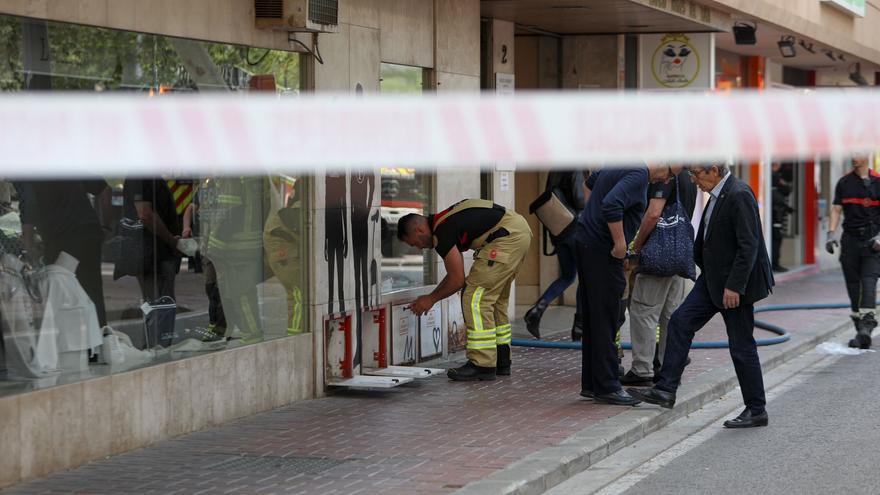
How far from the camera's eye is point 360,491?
6449 millimetres

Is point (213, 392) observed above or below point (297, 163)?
below

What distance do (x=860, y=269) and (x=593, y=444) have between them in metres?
6.05

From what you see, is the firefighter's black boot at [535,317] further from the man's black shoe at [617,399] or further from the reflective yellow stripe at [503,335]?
the man's black shoe at [617,399]

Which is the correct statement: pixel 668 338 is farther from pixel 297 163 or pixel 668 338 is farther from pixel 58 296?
pixel 297 163

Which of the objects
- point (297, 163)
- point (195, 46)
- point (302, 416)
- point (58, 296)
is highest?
point (195, 46)

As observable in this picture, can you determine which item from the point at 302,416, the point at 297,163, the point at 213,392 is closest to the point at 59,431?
the point at 213,392

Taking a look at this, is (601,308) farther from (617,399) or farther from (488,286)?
(488,286)

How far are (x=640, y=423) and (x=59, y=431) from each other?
142 inches

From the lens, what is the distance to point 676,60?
1576 centimetres

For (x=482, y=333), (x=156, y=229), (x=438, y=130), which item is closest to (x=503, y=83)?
(x=482, y=333)

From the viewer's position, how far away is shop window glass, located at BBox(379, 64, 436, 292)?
1047 centimetres

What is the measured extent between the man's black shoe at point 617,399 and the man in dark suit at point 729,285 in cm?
14

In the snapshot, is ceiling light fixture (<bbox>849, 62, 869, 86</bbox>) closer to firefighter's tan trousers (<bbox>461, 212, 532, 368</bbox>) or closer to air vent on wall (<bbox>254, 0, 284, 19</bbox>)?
firefighter's tan trousers (<bbox>461, 212, 532, 368</bbox>)

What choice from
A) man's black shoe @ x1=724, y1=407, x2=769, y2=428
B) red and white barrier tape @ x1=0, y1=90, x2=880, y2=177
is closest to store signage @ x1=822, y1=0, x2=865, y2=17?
man's black shoe @ x1=724, y1=407, x2=769, y2=428
